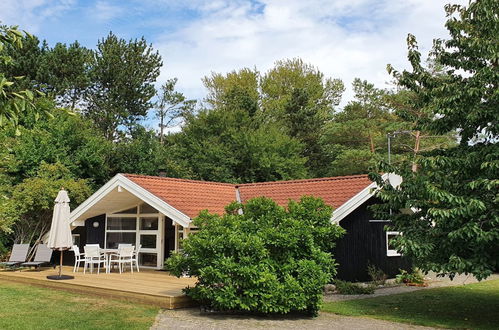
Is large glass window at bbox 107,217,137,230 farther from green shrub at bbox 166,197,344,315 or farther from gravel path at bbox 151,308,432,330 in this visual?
gravel path at bbox 151,308,432,330

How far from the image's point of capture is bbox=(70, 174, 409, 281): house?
48.7ft

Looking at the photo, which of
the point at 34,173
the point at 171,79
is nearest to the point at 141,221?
the point at 34,173

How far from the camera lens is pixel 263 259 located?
9.92m

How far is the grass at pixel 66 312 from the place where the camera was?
8937mm

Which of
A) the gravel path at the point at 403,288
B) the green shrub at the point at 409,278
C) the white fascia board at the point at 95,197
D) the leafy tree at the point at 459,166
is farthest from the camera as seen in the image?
the white fascia board at the point at 95,197

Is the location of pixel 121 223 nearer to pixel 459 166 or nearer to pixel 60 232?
pixel 60 232

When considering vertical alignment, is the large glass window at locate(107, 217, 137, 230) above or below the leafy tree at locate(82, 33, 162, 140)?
below

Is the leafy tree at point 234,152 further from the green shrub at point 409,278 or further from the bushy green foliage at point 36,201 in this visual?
the green shrub at point 409,278

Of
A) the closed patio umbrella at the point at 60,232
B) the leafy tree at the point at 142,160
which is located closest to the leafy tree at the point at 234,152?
the leafy tree at the point at 142,160

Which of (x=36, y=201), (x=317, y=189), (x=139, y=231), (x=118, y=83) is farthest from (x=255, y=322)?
(x=118, y=83)

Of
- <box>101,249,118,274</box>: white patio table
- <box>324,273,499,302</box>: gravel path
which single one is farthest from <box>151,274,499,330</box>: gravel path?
<box>101,249,118,274</box>: white patio table

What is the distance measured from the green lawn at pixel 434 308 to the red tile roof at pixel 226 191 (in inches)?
134

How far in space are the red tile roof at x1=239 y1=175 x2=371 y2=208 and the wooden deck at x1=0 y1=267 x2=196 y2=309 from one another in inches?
184

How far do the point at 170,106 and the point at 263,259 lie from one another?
3113 cm
